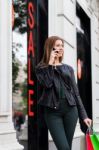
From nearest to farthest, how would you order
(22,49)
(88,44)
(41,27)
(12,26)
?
(12,26)
(22,49)
(41,27)
(88,44)

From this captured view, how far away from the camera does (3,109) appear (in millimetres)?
6309

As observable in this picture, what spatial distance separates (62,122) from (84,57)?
746 cm

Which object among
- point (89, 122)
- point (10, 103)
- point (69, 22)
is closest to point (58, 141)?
point (89, 122)

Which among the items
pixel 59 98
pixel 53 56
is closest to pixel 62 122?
pixel 59 98

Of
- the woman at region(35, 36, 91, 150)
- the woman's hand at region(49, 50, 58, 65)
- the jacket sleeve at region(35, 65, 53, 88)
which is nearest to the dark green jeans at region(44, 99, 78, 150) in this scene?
the woman at region(35, 36, 91, 150)

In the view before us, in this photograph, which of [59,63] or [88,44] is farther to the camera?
[88,44]

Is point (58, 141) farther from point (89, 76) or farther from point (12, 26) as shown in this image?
point (89, 76)

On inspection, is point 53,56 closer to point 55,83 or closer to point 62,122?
point 55,83

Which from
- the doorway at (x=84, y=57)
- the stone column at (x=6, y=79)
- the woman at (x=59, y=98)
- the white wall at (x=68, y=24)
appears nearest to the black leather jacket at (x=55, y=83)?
the woman at (x=59, y=98)

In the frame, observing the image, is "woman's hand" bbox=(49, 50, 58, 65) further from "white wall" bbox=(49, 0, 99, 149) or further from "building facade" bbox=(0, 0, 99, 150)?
"white wall" bbox=(49, 0, 99, 149)

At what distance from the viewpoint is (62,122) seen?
5500 mm

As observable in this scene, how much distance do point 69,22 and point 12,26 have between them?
3.26 metres

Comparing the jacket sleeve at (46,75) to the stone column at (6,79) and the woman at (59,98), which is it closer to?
the woman at (59,98)

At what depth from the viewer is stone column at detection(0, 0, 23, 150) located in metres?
6.26
